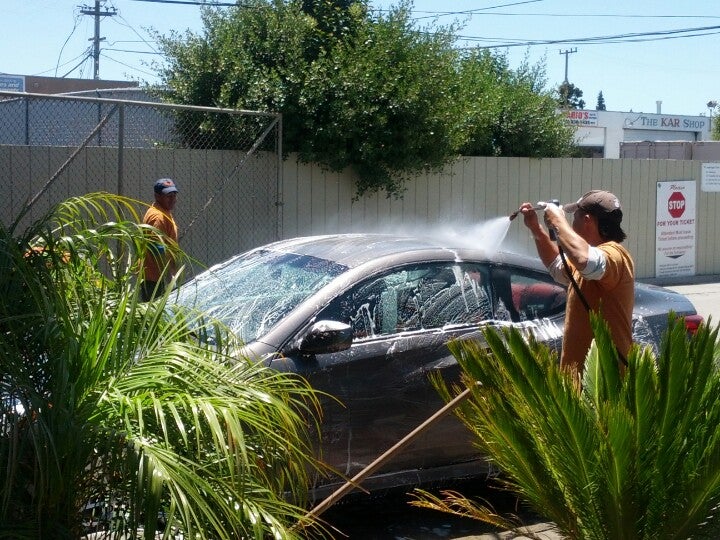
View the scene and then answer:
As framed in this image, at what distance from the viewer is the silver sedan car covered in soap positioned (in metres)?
4.94

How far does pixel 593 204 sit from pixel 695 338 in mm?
1576

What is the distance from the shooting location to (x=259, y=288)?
18.0ft

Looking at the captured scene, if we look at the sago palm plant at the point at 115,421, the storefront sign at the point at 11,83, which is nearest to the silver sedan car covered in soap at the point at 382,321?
the sago palm plant at the point at 115,421

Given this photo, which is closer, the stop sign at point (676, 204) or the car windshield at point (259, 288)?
the car windshield at point (259, 288)

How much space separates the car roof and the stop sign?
11.6 meters

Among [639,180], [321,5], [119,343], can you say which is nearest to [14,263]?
[119,343]

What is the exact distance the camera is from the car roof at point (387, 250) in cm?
551

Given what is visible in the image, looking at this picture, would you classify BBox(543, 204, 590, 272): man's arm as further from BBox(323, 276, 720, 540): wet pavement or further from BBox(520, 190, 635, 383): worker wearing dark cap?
BBox(323, 276, 720, 540): wet pavement

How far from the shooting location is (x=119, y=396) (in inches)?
108

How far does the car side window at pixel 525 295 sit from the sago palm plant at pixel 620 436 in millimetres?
2146

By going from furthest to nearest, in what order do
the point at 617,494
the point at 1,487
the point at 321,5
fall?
the point at 321,5
the point at 617,494
the point at 1,487

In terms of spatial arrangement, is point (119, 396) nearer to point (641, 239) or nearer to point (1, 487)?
point (1, 487)

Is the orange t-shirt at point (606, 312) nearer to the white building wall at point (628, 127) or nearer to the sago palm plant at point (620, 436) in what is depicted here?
the sago palm plant at point (620, 436)

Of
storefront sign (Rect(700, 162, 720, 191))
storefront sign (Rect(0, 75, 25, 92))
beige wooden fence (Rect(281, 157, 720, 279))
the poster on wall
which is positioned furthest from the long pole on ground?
storefront sign (Rect(0, 75, 25, 92))
